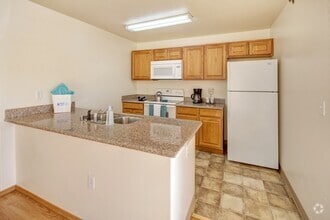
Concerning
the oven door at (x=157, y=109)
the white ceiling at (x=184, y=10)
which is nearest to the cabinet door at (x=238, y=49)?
the white ceiling at (x=184, y=10)

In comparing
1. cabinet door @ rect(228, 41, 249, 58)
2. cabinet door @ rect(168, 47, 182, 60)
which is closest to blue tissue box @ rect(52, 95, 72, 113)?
cabinet door @ rect(168, 47, 182, 60)

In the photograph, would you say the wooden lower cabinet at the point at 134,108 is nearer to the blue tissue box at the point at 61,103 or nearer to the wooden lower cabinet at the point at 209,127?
the wooden lower cabinet at the point at 209,127

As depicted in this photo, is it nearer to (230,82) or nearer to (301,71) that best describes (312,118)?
(301,71)

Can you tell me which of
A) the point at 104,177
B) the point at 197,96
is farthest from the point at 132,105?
the point at 104,177

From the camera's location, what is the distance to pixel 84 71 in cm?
321

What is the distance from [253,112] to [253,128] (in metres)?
0.26

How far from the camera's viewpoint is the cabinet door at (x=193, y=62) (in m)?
3.75

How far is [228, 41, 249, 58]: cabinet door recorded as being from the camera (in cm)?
339

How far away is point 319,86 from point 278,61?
5.01 ft

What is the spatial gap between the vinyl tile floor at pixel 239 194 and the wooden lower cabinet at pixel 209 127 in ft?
1.50

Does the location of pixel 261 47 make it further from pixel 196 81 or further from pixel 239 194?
pixel 239 194

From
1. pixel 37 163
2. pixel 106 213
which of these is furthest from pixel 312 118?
pixel 37 163

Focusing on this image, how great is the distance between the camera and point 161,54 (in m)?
4.13

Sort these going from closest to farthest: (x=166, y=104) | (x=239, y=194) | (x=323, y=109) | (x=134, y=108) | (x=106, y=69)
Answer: (x=323, y=109)
(x=239, y=194)
(x=106, y=69)
(x=166, y=104)
(x=134, y=108)
